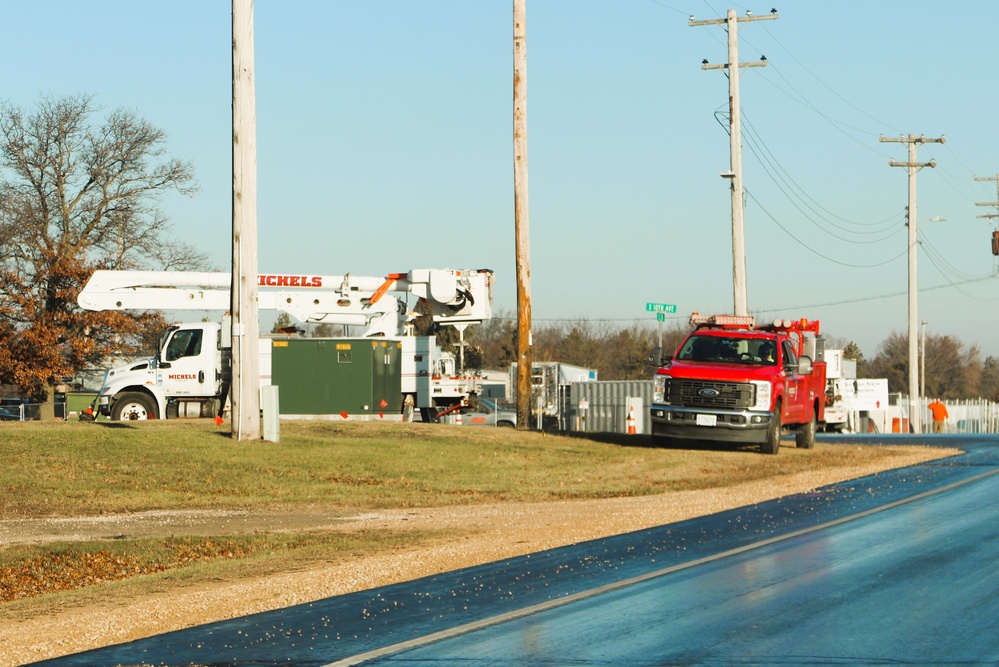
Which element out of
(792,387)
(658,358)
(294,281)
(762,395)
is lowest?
(762,395)

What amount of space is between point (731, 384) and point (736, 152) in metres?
14.5

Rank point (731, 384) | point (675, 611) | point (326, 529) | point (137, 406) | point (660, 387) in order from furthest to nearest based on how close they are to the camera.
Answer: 1. point (137, 406)
2. point (660, 387)
3. point (731, 384)
4. point (326, 529)
5. point (675, 611)

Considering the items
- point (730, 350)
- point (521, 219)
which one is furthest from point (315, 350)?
point (730, 350)

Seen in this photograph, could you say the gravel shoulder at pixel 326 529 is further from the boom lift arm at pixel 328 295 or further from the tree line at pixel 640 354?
the tree line at pixel 640 354

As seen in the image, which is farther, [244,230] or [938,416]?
[938,416]

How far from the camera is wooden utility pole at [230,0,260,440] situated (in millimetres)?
23469

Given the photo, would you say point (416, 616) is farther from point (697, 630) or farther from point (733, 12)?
point (733, 12)

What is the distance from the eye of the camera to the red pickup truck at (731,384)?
2491 cm

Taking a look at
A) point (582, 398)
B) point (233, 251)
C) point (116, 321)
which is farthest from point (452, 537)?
point (116, 321)

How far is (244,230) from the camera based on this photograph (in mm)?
23531

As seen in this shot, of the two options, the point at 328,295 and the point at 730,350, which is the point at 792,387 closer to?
the point at 730,350

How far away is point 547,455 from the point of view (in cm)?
2531

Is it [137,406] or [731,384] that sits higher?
[731,384]

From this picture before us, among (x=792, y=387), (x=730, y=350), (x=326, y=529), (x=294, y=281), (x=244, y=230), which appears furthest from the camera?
(x=294, y=281)
